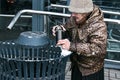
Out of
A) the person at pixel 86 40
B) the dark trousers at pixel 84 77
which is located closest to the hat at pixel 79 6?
the person at pixel 86 40

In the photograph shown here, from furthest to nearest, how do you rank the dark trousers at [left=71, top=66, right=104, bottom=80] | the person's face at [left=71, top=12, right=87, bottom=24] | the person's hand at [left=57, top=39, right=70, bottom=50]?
1. the dark trousers at [left=71, top=66, right=104, bottom=80]
2. the person's face at [left=71, top=12, right=87, bottom=24]
3. the person's hand at [left=57, top=39, right=70, bottom=50]

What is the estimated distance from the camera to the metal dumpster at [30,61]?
2.71 m

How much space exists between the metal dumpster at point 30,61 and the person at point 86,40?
0.61ft

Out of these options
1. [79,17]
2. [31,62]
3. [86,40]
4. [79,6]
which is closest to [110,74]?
[86,40]

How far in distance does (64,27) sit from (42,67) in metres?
0.86

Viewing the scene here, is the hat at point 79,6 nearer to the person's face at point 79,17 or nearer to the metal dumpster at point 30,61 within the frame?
the person's face at point 79,17

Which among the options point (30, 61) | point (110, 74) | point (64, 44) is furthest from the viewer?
point (110, 74)

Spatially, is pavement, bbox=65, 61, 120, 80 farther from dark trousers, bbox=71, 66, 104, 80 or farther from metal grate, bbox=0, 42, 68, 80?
metal grate, bbox=0, 42, 68, 80

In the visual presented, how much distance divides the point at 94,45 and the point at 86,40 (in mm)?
178

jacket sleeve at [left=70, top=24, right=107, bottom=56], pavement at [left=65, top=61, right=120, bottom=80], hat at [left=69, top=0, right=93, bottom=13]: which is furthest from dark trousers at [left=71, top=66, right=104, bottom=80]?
pavement at [left=65, top=61, right=120, bottom=80]

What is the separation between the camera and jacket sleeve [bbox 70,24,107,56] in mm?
2994

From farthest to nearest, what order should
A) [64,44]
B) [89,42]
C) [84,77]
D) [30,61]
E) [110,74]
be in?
[110,74], [84,77], [89,42], [64,44], [30,61]

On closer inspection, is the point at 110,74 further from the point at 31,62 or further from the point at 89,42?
the point at 31,62

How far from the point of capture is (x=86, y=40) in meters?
3.20
